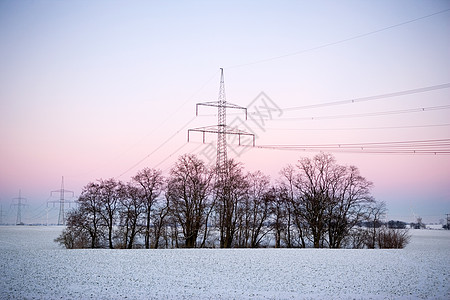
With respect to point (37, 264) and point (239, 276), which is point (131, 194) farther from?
point (239, 276)

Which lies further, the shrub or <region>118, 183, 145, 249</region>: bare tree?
the shrub

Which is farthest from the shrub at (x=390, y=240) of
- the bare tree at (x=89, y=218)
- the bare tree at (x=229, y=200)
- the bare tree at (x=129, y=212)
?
the bare tree at (x=89, y=218)

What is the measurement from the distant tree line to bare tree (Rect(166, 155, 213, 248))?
0.13 metres

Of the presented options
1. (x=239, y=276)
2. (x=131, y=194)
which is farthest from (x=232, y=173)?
(x=239, y=276)

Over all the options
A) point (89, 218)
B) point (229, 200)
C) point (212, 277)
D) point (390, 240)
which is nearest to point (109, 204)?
point (89, 218)

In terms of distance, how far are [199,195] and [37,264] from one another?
2616 cm

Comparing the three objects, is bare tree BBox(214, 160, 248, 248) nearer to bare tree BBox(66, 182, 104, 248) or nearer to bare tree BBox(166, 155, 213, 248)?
bare tree BBox(166, 155, 213, 248)

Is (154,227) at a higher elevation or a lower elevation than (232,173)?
lower

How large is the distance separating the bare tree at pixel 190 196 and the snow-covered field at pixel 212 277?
52.9 feet

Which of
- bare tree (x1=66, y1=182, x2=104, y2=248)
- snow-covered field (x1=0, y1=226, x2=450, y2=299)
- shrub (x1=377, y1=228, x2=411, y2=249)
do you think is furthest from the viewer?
shrub (x1=377, y1=228, x2=411, y2=249)

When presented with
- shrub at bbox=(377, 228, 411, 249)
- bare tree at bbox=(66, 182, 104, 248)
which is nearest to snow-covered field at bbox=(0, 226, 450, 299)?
bare tree at bbox=(66, 182, 104, 248)

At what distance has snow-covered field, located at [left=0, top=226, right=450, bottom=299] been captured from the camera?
1812 centimetres

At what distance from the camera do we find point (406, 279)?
22.8 m

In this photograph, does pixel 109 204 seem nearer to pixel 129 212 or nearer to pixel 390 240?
pixel 129 212
